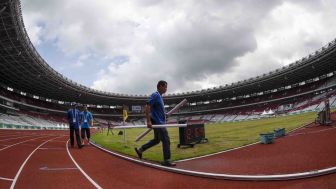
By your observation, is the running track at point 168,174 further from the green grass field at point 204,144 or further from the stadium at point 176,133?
the green grass field at point 204,144

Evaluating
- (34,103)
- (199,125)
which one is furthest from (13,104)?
(199,125)

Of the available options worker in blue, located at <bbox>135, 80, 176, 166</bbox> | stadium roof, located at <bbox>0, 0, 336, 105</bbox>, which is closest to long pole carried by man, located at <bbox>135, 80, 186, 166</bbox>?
worker in blue, located at <bbox>135, 80, 176, 166</bbox>

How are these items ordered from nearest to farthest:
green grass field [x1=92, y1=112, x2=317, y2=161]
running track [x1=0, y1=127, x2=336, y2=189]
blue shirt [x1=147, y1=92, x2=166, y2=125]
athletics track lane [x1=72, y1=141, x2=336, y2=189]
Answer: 1. athletics track lane [x1=72, y1=141, x2=336, y2=189]
2. running track [x1=0, y1=127, x2=336, y2=189]
3. blue shirt [x1=147, y1=92, x2=166, y2=125]
4. green grass field [x1=92, y1=112, x2=317, y2=161]

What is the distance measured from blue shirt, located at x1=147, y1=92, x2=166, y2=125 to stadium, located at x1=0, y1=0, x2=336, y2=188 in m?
1.14

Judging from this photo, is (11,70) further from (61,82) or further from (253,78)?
(253,78)

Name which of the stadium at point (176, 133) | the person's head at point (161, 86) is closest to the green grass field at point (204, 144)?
the stadium at point (176, 133)

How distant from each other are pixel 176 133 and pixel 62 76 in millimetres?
33826

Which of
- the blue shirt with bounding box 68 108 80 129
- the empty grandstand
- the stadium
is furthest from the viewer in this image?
the empty grandstand

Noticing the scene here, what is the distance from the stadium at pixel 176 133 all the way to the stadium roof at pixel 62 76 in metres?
0.17

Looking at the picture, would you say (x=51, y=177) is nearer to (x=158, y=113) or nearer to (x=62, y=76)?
(x=158, y=113)

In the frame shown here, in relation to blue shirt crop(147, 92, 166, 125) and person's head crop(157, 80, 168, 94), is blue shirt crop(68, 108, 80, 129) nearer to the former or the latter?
blue shirt crop(147, 92, 166, 125)

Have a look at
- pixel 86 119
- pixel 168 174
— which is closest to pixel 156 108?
pixel 168 174

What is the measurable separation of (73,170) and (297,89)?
5991 cm

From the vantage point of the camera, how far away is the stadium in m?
5.54
